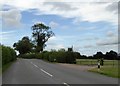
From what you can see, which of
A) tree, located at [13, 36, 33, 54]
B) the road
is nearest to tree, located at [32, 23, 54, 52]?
tree, located at [13, 36, 33, 54]

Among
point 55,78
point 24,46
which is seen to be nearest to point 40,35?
point 24,46

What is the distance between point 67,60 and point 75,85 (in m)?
48.5

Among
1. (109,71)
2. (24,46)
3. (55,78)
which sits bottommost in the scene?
(55,78)

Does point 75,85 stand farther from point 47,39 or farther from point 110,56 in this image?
point 47,39

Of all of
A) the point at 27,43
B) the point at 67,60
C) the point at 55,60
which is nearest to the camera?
the point at 67,60

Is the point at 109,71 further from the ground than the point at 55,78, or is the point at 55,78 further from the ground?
the point at 109,71

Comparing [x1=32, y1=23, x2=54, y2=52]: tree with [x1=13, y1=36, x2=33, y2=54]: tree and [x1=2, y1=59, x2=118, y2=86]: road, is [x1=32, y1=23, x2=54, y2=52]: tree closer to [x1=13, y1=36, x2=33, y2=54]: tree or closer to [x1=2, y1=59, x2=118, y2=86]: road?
[x1=13, y1=36, x2=33, y2=54]: tree

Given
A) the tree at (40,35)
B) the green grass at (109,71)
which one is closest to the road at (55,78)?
the green grass at (109,71)

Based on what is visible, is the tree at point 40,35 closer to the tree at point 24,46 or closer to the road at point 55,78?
the tree at point 24,46

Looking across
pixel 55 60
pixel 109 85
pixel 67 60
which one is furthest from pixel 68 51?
pixel 109 85

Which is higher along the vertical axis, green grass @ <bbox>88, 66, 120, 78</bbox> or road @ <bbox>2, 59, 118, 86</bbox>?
green grass @ <bbox>88, 66, 120, 78</bbox>

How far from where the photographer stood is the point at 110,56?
3553 inches

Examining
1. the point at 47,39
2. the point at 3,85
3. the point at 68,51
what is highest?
the point at 47,39

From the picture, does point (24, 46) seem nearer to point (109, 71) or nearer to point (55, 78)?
point (109, 71)
